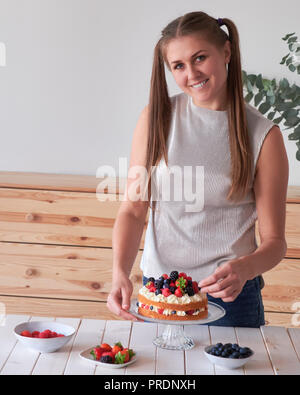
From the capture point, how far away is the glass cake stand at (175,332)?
176cm

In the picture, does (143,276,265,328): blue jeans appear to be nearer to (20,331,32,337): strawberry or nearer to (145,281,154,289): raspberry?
(145,281,154,289): raspberry

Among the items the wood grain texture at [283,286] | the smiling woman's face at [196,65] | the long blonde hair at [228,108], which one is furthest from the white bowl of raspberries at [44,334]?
the wood grain texture at [283,286]

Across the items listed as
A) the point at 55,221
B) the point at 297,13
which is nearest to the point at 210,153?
the point at 55,221

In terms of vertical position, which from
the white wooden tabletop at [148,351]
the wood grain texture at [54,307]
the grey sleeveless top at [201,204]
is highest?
the grey sleeveless top at [201,204]

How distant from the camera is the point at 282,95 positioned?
10.4ft

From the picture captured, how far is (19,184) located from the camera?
3.17 m

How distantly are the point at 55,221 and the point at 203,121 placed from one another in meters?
1.40

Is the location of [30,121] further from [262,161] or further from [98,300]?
[262,161]

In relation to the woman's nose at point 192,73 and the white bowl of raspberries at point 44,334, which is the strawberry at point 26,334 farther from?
the woman's nose at point 192,73

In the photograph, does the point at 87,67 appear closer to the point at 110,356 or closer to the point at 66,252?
the point at 66,252

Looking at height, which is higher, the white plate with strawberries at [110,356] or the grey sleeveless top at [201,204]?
the grey sleeveless top at [201,204]

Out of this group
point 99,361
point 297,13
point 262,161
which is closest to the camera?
point 99,361

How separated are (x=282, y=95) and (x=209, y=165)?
1.38 meters

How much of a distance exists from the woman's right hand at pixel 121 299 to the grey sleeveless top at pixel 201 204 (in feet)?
0.75
